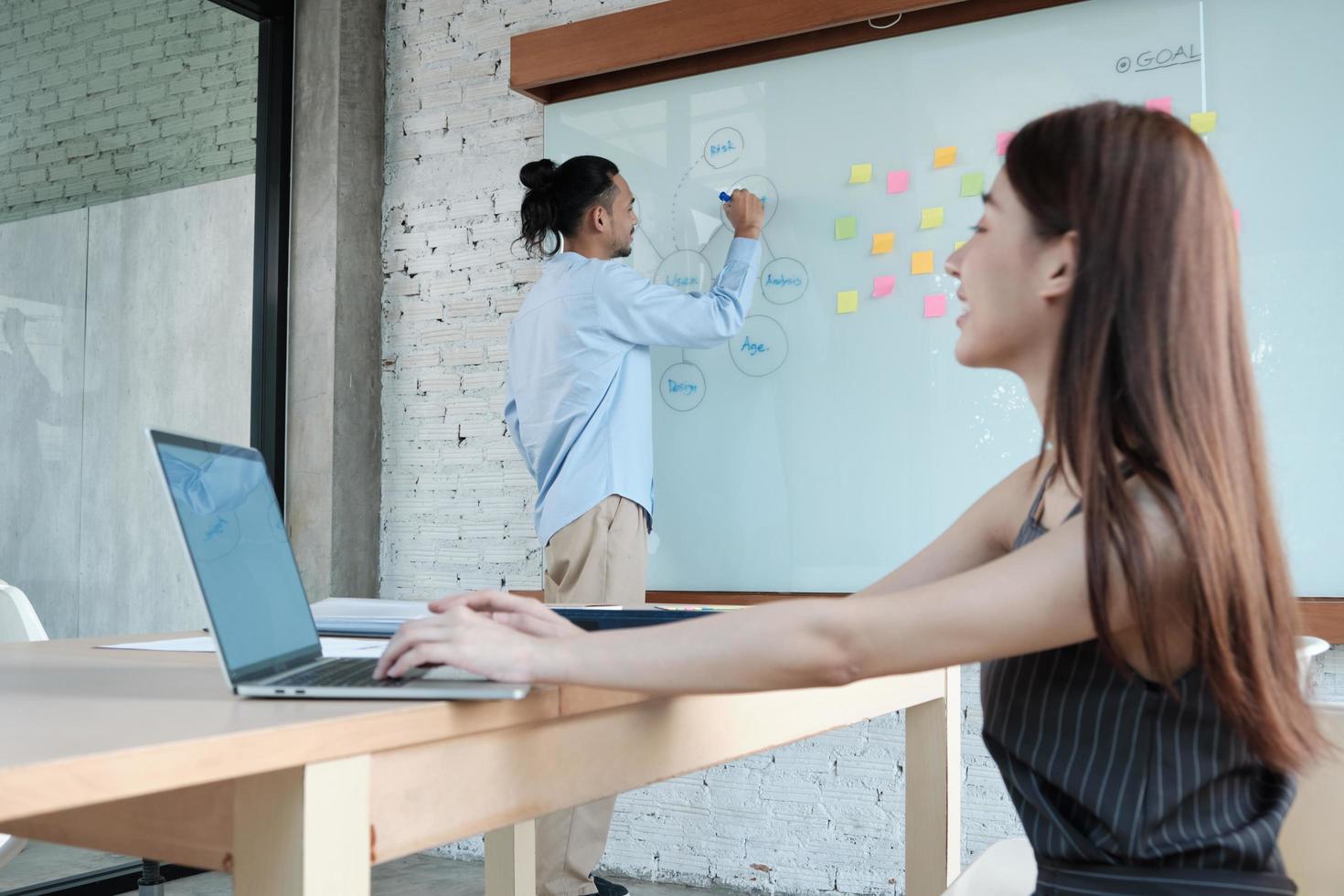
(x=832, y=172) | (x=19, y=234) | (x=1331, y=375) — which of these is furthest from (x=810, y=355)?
(x=19, y=234)

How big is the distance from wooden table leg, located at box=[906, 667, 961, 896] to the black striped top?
31.7 inches

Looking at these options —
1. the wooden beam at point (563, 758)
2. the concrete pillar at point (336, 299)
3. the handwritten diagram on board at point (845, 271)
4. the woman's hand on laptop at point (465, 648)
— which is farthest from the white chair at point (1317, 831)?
the concrete pillar at point (336, 299)

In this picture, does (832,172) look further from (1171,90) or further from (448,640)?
(448,640)

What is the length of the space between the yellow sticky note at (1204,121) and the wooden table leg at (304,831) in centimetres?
213

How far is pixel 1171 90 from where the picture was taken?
91.4 inches

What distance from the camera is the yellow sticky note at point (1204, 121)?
7.46 feet

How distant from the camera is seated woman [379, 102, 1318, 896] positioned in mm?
767

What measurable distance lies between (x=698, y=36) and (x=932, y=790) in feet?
6.05

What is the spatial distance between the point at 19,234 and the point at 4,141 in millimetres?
208

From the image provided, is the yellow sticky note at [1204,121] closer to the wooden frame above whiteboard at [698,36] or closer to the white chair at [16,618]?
the wooden frame above whiteboard at [698,36]

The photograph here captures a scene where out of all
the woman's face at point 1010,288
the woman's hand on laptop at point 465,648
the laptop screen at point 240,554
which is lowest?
the woman's hand on laptop at point 465,648

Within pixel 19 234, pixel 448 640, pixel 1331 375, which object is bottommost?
pixel 448 640

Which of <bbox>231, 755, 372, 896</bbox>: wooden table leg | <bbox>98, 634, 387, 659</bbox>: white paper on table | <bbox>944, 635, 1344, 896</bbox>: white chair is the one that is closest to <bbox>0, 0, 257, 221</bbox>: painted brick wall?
<bbox>98, 634, 387, 659</bbox>: white paper on table

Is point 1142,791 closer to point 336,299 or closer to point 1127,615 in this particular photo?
point 1127,615
